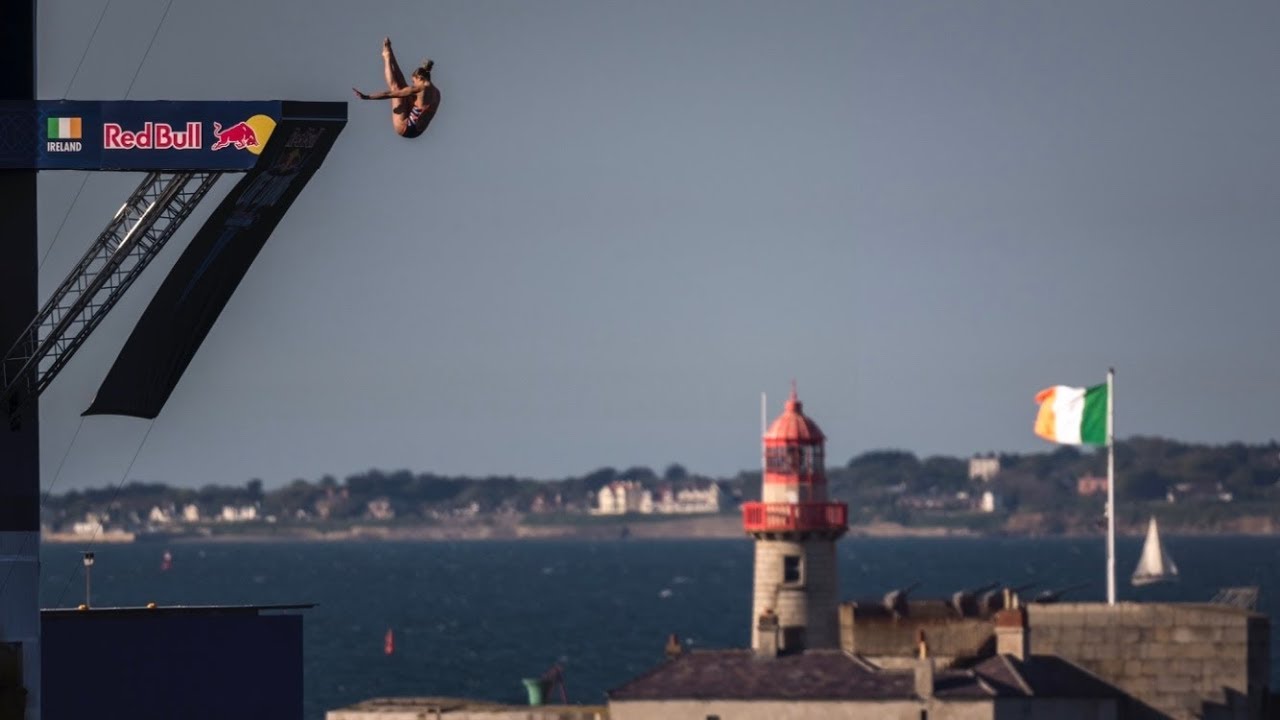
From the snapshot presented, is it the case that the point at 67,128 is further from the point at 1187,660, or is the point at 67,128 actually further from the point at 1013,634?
the point at 1187,660

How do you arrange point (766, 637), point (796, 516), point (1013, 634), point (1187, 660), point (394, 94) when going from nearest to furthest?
point (394, 94)
point (1187, 660)
point (1013, 634)
point (766, 637)
point (796, 516)

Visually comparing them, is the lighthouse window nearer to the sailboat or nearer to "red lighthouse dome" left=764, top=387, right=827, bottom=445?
"red lighthouse dome" left=764, top=387, right=827, bottom=445

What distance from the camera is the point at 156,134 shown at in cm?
4197

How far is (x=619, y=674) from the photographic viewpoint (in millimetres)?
189875

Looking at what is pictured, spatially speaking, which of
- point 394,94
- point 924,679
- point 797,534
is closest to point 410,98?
point 394,94

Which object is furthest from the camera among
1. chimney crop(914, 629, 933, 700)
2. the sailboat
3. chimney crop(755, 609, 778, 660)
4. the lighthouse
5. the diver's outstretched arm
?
the sailboat

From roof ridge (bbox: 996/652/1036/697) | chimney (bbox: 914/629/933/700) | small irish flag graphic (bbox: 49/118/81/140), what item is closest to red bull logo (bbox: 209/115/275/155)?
small irish flag graphic (bbox: 49/118/81/140)

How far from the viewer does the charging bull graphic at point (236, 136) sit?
1656 inches

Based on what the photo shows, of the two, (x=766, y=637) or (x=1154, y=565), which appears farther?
(x=1154, y=565)

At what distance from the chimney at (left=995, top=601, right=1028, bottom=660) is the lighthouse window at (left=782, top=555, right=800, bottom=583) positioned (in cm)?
1099

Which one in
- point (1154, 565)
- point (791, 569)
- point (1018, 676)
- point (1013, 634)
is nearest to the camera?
point (1018, 676)

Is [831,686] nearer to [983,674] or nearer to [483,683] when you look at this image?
[983,674]

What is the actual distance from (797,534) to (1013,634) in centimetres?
1187

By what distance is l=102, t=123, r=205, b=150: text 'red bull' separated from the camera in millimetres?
41906
